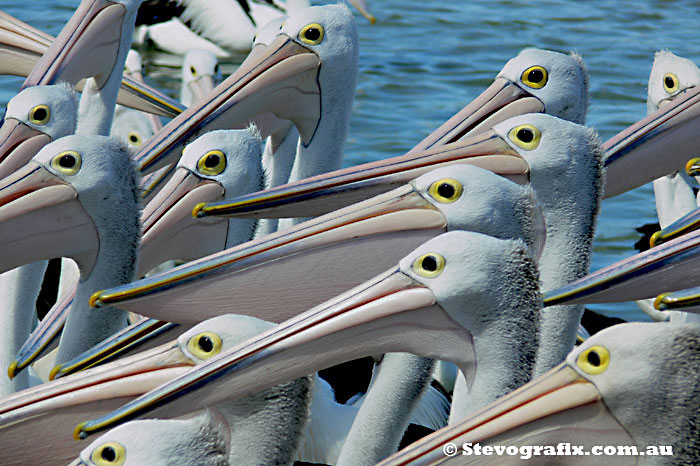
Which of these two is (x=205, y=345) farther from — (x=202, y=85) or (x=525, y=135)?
(x=202, y=85)

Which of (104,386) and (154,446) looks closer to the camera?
(154,446)

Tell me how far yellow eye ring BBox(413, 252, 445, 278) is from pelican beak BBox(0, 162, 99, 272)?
1057 mm

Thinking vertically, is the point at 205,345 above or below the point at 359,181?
above

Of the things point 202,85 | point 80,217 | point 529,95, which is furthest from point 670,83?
point 80,217

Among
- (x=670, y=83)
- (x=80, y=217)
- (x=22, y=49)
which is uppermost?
(x=80, y=217)

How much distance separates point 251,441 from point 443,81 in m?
5.48

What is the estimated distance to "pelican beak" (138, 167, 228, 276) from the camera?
12.0 ft

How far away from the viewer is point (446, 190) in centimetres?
303

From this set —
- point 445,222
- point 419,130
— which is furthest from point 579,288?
point 419,130

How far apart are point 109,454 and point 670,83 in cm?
338

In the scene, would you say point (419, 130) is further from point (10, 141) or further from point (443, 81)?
point (10, 141)

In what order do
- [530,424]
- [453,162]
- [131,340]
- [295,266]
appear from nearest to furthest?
[530,424] → [295,266] → [131,340] → [453,162]

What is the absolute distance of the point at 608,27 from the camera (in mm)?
8828

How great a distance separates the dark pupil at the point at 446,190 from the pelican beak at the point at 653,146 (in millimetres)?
1095
